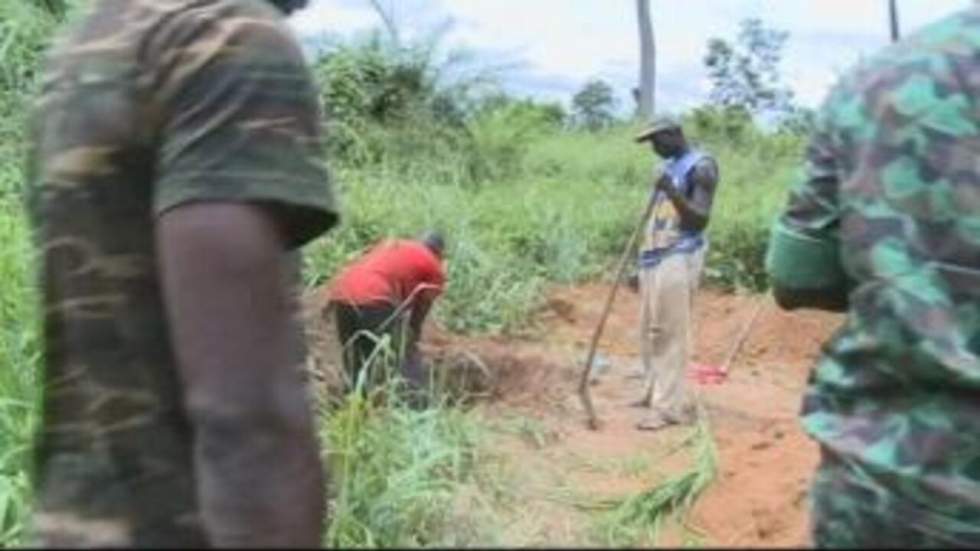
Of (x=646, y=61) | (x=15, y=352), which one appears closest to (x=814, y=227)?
(x=15, y=352)

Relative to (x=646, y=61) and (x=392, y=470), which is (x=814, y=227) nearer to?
(x=392, y=470)

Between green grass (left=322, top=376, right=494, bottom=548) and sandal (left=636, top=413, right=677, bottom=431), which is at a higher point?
green grass (left=322, top=376, right=494, bottom=548)

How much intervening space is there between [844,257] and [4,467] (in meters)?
3.22

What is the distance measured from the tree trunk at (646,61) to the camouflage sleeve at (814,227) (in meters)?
28.9

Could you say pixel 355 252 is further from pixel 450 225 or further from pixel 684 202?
pixel 684 202

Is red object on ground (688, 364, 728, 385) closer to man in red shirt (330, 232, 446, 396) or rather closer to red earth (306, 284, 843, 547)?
red earth (306, 284, 843, 547)

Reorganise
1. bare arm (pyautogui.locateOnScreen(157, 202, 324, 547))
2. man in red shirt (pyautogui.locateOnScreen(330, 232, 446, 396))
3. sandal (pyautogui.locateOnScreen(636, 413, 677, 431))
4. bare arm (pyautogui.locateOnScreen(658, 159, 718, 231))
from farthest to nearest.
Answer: sandal (pyautogui.locateOnScreen(636, 413, 677, 431))
bare arm (pyautogui.locateOnScreen(658, 159, 718, 231))
man in red shirt (pyautogui.locateOnScreen(330, 232, 446, 396))
bare arm (pyautogui.locateOnScreen(157, 202, 324, 547))

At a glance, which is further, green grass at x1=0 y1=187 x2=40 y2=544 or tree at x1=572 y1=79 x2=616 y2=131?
tree at x1=572 y1=79 x2=616 y2=131

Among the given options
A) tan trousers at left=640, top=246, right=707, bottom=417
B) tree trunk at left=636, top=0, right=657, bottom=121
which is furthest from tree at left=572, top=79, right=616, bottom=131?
tan trousers at left=640, top=246, right=707, bottom=417

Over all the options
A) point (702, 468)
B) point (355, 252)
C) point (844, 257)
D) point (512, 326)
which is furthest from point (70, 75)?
point (512, 326)

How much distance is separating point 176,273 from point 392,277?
757 cm

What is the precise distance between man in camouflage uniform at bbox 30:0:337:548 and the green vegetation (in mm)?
2434

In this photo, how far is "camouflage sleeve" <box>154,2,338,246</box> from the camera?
5.76 ft

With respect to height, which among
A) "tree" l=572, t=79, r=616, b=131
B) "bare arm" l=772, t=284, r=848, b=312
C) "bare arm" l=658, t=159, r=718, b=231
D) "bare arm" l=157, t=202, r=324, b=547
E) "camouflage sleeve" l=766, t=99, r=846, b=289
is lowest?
"tree" l=572, t=79, r=616, b=131
